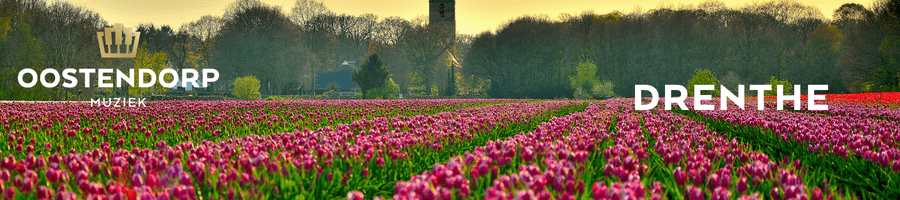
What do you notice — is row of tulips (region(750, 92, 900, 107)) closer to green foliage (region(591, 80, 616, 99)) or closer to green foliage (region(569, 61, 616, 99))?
green foliage (region(591, 80, 616, 99))

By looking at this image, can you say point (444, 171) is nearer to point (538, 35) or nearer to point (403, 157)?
point (403, 157)

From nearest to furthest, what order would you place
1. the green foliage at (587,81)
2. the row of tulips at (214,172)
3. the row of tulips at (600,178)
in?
the row of tulips at (600,178), the row of tulips at (214,172), the green foliage at (587,81)

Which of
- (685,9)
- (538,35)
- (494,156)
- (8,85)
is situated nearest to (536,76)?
(538,35)

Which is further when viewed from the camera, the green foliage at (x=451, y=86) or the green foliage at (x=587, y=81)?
the green foliage at (x=451, y=86)

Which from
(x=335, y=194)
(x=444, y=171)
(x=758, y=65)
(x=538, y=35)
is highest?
(x=538, y=35)

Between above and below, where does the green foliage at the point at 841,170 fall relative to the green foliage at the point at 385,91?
below

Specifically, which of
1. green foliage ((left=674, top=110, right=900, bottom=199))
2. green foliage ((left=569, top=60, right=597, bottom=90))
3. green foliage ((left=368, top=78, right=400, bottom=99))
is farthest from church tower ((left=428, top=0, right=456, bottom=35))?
green foliage ((left=674, top=110, right=900, bottom=199))

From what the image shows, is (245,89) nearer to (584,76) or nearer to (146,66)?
(146,66)

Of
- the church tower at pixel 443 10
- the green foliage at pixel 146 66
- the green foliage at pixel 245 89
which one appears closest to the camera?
the green foliage at pixel 245 89

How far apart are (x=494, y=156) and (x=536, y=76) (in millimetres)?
49048

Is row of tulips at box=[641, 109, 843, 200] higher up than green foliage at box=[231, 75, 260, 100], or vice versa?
green foliage at box=[231, 75, 260, 100]

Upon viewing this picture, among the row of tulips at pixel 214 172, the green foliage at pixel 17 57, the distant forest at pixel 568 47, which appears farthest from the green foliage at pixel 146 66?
the row of tulips at pixel 214 172

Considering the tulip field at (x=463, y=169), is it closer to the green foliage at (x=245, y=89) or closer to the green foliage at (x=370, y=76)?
the green foliage at (x=245, y=89)

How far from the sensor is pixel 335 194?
11.3 feet
